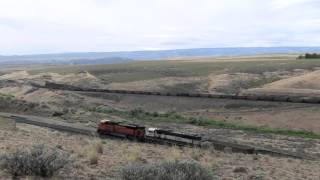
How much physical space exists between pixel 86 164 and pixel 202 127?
33.0m

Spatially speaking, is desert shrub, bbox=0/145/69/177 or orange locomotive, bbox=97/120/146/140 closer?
desert shrub, bbox=0/145/69/177

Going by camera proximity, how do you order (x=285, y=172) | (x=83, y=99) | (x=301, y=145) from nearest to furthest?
(x=285, y=172)
(x=301, y=145)
(x=83, y=99)

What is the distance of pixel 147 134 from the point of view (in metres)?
37.3

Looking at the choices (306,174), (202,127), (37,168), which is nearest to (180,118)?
(202,127)

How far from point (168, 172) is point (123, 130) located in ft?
82.8

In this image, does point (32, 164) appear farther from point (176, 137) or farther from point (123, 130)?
point (123, 130)

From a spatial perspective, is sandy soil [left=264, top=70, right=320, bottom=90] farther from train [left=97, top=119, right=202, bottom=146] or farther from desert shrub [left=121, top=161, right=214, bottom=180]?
desert shrub [left=121, top=161, right=214, bottom=180]

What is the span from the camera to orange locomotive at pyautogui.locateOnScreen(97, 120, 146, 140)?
36.1 meters

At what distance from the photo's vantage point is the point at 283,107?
57.7 metres

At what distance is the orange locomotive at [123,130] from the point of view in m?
36.1

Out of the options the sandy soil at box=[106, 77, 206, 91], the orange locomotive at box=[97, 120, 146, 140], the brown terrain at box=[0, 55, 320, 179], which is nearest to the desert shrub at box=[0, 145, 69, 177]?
the brown terrain at box=[0, 55, 320, 179]

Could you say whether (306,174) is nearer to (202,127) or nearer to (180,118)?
(202,127)

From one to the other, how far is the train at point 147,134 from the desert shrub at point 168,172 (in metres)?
18.4

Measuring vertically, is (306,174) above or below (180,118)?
above
